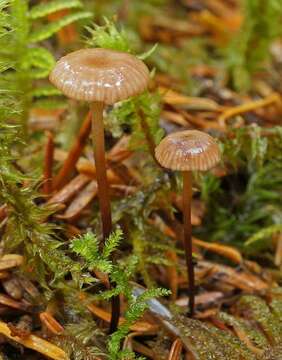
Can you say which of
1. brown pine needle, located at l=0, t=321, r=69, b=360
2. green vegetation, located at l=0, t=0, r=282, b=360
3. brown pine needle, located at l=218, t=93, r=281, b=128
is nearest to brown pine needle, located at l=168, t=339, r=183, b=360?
green vegetation, located at l=0, t=0, r=282, b=360

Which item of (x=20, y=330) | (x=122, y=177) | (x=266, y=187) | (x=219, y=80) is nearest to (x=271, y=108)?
(x=219, y=80)

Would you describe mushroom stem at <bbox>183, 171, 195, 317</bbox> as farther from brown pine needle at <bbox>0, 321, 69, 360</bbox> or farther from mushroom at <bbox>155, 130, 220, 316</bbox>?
brown pine needle at <bbox>0, 321, 69, 360</bbox>

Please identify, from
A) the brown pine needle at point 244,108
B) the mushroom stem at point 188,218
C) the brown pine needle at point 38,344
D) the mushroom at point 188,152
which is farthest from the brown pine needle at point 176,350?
the brown pine needle at point 244,108

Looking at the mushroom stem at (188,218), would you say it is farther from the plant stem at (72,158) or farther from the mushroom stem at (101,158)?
the plant stem at (72,158)

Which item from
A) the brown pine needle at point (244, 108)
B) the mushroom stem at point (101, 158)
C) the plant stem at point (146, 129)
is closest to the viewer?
the mushroom stem at point (101, 158)

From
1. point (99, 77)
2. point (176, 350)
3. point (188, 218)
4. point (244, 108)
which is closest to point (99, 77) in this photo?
point (99, 77)

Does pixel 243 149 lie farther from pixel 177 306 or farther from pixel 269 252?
pixel 177 306

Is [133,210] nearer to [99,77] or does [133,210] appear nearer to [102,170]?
[102,170]
